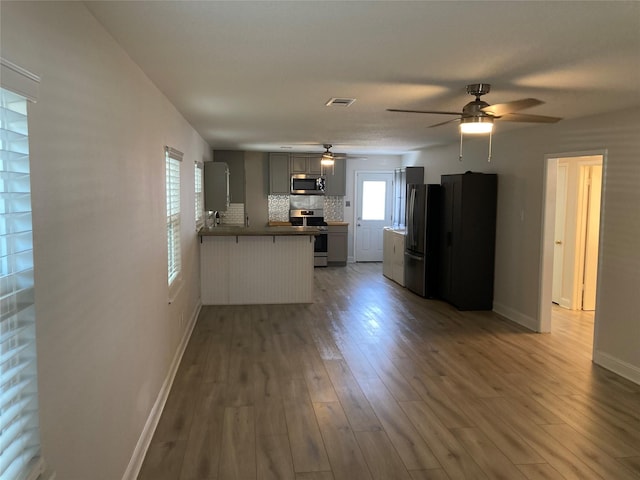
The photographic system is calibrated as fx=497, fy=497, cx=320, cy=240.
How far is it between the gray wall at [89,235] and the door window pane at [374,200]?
8.06 m

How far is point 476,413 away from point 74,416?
2.87 m

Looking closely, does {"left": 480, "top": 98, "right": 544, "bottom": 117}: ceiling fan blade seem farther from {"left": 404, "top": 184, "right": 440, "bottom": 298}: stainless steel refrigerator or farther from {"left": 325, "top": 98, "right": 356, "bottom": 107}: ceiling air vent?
{"left": 404, "top": 184, "right": 440, "bottom": 298}: stainless steel refrigerator

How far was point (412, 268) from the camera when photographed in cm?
801

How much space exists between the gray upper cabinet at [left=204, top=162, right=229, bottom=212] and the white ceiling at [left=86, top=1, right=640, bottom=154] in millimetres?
3166

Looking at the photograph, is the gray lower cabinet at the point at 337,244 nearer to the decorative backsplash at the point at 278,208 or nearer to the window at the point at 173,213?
the decorative backsplash at the point at 278,208

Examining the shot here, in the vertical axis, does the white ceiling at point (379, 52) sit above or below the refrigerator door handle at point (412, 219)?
above

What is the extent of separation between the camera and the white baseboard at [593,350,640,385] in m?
4.39

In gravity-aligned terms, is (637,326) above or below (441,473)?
above

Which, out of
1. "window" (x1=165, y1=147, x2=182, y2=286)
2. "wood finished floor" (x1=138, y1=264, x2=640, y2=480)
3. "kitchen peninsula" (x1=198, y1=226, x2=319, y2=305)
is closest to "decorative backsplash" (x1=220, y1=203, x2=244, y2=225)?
"kitchen peninsula" (x1=198, y1=226, x2=319, y2=305)

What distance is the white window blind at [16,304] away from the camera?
1.38m

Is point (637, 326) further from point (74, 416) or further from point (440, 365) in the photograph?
point (74, 416)

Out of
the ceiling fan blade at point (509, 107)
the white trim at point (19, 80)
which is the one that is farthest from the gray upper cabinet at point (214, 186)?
the white trim at point (19, 80)

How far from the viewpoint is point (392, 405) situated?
12.7 feet

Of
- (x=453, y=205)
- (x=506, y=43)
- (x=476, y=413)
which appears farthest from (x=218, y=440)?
(x=453, y=205)
